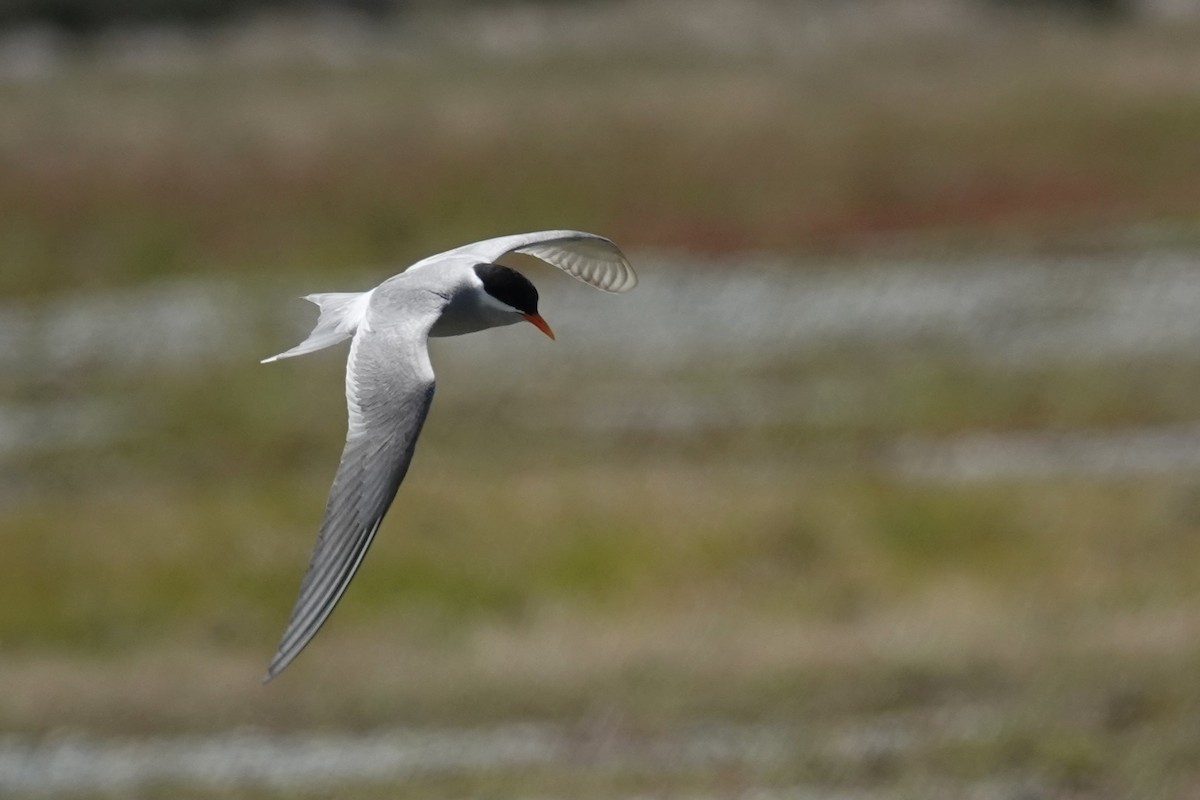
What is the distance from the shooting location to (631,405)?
22047mm

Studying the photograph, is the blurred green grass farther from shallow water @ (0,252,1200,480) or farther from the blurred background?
shallow water @ (0,252,1200,480)

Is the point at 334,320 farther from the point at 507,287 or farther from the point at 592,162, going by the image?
the point at 592,162

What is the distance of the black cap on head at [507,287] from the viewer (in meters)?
7.12

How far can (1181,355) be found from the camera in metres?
22.5

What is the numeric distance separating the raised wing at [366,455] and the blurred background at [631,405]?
5889mm

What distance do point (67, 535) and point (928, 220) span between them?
1424 centimetres

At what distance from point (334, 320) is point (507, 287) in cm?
62

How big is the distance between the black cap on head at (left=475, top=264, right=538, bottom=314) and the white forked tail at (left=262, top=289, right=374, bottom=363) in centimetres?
41

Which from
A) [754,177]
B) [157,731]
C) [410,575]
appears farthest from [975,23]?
[157,731]

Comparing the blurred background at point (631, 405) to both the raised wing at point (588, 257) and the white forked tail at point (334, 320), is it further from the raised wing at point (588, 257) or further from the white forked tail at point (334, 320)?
the white forked tail at point (334, 320)

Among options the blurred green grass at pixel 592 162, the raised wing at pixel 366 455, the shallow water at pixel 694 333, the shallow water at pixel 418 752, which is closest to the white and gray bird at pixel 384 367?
the raised wing at pixel 366 455

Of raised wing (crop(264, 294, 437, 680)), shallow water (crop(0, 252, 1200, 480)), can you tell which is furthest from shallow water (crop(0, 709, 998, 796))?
shallow water (crop(0, 252, 1200, 480))

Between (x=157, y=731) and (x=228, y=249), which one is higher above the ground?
(x=157, y=731)

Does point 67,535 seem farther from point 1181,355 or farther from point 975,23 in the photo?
point 975,23
